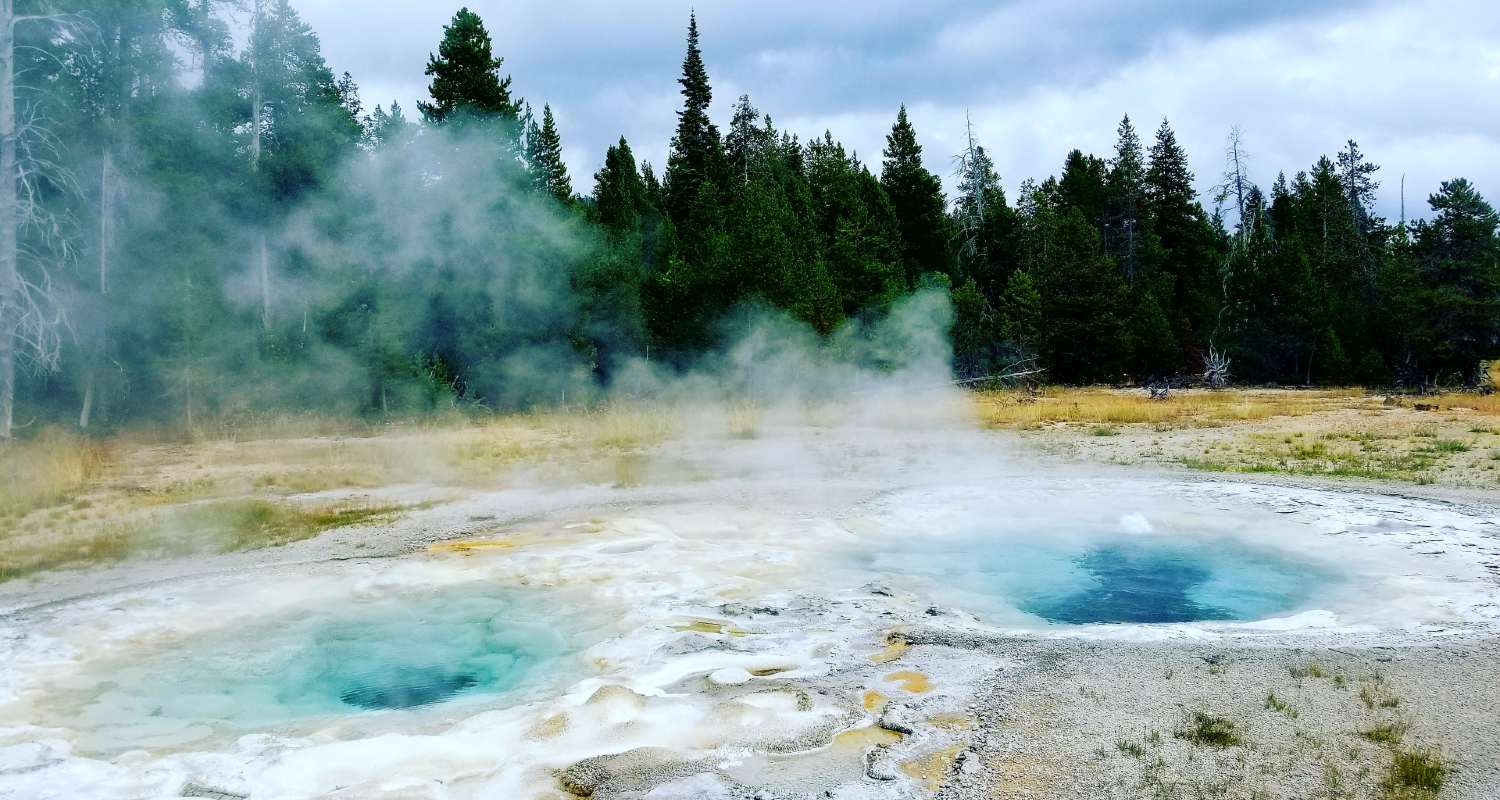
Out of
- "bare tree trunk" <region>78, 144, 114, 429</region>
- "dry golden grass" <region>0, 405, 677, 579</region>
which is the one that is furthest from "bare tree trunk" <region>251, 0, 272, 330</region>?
"dry golden grass" <region>0, 405, 677, 579</region>

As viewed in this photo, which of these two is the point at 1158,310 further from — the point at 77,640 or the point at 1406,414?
the point at 77,640

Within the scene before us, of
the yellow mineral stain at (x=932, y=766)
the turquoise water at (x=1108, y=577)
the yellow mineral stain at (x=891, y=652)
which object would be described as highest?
the yellow mineral stain at (x=891, y=652)

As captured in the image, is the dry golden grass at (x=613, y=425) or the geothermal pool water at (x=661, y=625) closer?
the geothermal pool water at (x=661, y=625)

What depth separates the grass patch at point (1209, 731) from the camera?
357 cm

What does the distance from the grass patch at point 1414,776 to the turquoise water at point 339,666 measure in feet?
11.3

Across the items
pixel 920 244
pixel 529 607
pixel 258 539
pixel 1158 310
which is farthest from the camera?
pixel 920 244

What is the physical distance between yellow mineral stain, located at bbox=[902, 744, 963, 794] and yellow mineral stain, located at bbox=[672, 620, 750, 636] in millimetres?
1686

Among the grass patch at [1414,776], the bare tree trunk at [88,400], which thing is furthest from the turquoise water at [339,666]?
the bare tree trunk at [88,400]

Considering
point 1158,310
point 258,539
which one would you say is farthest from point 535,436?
point 1158,310

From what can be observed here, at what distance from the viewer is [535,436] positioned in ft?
48.9

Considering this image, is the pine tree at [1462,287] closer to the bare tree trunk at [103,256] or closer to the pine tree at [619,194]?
the pine tree at [619,194]

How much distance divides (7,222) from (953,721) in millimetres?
13840

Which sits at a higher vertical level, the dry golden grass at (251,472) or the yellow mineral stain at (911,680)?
the dry golden grass at (251,472)

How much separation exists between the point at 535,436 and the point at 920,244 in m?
18.4
